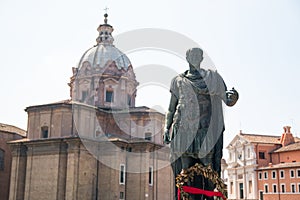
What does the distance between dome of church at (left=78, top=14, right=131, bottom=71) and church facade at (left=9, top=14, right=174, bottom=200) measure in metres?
0.48

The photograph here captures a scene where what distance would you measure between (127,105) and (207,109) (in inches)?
1408

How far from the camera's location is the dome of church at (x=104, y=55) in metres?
42.6

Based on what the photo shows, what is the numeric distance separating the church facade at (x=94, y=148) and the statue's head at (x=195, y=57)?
91.3ft

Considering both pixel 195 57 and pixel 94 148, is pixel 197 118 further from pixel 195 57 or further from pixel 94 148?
pixel 94 148

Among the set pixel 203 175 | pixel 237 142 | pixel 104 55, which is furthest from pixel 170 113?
pixel 237 142

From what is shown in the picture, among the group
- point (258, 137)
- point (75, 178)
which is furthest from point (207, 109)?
point (258, 137)

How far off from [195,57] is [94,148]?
29.7m

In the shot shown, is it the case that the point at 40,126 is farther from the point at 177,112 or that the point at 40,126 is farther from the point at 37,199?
the point at 177,112

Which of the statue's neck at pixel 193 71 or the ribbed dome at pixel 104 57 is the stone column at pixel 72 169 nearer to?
the ribbed dome at pixel 104 57

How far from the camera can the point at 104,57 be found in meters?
43.1

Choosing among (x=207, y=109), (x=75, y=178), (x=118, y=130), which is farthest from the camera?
(x=118, y=130)

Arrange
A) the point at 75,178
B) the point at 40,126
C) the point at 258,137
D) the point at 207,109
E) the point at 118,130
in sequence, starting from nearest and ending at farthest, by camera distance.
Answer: the point at 207,109, the point at 75,178, the point at 40,126, the point at 118,130, the point at 258,137

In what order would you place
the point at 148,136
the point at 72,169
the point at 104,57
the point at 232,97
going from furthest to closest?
the point at 104,57 → the point at 148,136 → the point at 72,169 → the point at 232,97

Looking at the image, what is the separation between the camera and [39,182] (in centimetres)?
3331
